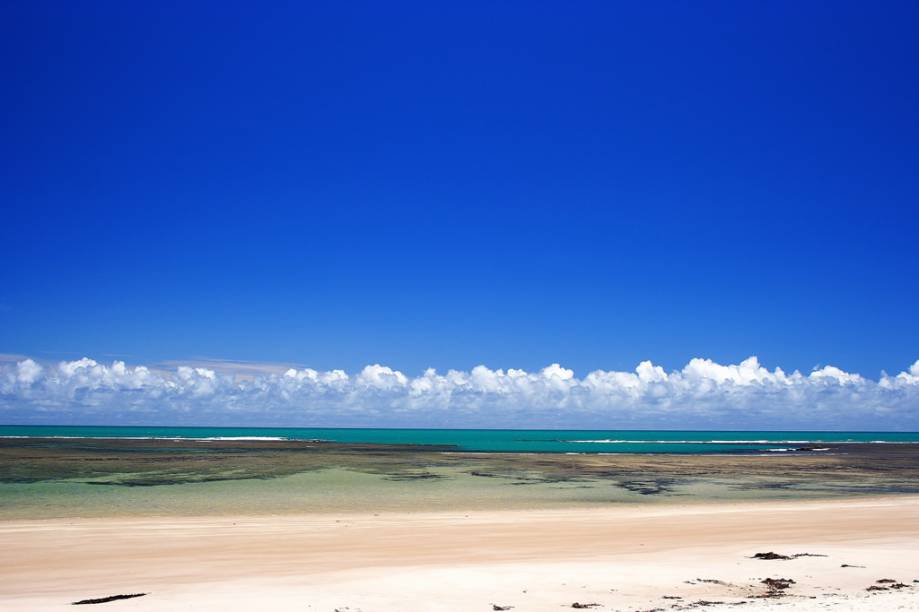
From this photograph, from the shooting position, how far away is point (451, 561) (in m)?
18.4

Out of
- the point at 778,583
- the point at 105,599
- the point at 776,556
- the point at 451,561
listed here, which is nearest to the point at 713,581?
the point at 778,583

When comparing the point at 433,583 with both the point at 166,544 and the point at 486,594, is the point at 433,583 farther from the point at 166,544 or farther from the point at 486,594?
the point at 166,544

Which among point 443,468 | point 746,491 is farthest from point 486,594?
point 443,468

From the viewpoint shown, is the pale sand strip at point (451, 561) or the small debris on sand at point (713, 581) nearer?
the pale sand strip at point (451, 561)

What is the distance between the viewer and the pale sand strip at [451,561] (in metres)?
13.8

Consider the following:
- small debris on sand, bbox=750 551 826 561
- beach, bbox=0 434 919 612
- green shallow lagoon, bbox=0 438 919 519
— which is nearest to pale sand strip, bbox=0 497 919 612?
beach, bbox=0 434 919 612

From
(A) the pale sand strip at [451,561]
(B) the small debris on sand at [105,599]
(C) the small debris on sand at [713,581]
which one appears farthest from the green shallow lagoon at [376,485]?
(C) the small debris on sand at [713,581]

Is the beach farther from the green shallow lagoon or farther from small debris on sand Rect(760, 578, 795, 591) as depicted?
the green shallow lagoon

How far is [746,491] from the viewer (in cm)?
4103

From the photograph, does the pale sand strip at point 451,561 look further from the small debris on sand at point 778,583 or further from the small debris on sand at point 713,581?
the small debris on sand at point 778,583

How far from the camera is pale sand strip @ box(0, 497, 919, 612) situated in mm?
13797

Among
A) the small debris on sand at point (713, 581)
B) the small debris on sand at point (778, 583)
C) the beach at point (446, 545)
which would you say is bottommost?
the beach at point (446, 545)

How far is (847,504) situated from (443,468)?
104 ft

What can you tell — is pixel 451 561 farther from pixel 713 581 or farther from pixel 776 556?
pixel 776 556
